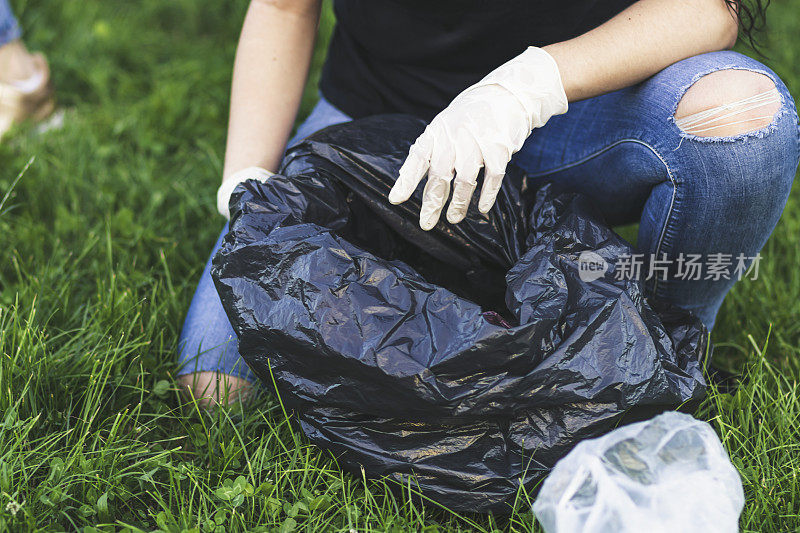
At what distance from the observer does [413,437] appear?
126 cm

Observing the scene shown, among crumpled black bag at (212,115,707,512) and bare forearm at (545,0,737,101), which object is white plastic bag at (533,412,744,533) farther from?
bare forearm at (545,0,737,101)

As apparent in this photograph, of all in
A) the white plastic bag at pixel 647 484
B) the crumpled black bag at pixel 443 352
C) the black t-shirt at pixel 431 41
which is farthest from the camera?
the black t-shirt at pixel 431 41

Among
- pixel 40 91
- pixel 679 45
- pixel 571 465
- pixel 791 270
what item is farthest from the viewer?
pixel 40 91

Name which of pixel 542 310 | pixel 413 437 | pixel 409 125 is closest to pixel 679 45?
pixel 409 125

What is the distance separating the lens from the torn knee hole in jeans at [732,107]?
4.67 ft

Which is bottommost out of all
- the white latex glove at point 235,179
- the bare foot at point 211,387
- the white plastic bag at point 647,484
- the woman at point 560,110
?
the bare foot at point 211,387

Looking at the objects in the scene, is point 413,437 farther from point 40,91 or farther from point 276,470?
point 40,91

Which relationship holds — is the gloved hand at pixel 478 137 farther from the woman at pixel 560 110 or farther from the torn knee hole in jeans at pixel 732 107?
the torn knee hole in jeans at pixel 732 107

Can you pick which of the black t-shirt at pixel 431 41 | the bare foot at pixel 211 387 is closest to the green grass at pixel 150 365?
the bare foot at pixel 211 387

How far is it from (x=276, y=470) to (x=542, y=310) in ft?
1.98

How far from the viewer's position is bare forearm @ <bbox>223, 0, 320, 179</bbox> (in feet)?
5.70

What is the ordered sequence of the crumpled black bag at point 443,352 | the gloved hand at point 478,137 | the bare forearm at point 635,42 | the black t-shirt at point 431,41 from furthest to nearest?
the black t-shirt at point 431,41 < the bare forearm at point 635,42 < the gloved hand at point 478,137 < the crumpled black bag at point 443,352

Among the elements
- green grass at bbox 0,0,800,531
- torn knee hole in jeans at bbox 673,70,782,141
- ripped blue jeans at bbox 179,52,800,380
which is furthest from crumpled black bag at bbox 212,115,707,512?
torn knee hole in jeans at bbox 673,70,782,141

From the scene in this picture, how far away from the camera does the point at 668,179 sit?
1.51m
